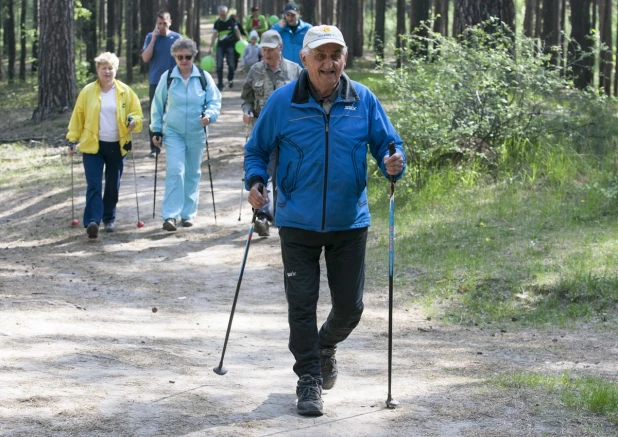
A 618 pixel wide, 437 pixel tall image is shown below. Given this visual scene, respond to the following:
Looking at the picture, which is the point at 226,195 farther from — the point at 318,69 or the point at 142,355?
the point at 318,69

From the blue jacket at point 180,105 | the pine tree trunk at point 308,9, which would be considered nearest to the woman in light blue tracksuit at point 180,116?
the blue jacket at point 180,105

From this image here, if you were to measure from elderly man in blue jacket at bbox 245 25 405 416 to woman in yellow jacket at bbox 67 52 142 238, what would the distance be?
21.2ft

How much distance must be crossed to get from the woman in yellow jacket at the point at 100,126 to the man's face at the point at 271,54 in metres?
1.76

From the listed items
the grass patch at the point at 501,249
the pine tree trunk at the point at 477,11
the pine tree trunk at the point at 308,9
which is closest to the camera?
the grass patch at the point at 501,249

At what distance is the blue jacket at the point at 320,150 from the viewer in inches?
222

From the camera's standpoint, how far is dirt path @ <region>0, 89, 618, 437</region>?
5445 mm

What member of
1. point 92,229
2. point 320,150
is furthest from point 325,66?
point 92,229

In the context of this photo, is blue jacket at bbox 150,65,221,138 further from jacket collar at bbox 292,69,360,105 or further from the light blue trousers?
jacket collar at bbox 292,69,360,105

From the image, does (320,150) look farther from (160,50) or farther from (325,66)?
(160,50)

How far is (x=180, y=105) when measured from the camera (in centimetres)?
1216

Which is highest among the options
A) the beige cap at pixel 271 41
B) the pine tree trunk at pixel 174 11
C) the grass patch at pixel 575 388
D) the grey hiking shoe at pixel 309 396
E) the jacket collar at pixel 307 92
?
the pine tree trunk at pixel 174 11

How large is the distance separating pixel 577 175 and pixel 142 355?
26.3ft

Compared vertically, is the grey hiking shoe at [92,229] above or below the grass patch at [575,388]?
above

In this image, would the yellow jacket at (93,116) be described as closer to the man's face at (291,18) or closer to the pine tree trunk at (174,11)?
the man's face at (291,18)
